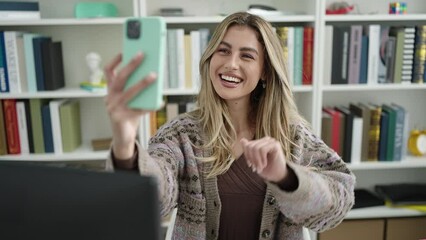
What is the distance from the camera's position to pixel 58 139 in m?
2.35

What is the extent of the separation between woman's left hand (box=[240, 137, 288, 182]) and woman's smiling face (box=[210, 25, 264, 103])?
492 millimetres

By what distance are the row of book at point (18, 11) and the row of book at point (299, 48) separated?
1.27 meters

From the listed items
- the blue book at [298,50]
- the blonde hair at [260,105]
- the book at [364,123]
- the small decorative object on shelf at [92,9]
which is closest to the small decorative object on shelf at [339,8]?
the blue book at [298,50]

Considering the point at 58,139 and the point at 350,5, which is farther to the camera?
the point at 350,5

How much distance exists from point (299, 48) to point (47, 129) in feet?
4.63

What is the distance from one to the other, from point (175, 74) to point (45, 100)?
737 millimetres

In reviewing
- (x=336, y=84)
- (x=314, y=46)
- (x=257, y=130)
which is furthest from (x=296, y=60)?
(x=257, y=130)

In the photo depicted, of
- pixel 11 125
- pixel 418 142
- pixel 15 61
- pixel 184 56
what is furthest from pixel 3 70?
pixel 418 142

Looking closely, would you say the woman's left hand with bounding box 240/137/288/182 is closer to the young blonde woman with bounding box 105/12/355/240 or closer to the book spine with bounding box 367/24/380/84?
the young blonde woman with bounding box 105/12/355/240

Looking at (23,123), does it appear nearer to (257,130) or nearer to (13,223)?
(257,130)

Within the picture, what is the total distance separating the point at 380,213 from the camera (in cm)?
249

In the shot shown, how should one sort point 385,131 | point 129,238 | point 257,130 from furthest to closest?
point 385,131 < point 257,130 < point 129,238

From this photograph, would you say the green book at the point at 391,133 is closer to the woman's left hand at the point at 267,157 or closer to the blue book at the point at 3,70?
the woman's left hand at the point at 267,157

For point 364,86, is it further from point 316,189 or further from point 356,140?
point 316,189
